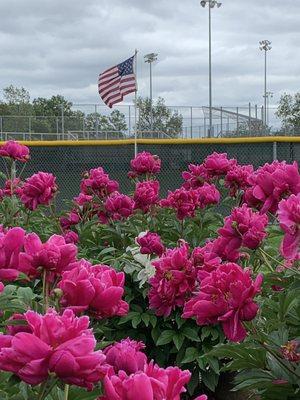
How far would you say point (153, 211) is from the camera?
5.16m

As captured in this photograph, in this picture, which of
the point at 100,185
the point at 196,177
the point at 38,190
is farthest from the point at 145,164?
the point at 38,190

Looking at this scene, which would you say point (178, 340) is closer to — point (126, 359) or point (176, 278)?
point (176, 278)

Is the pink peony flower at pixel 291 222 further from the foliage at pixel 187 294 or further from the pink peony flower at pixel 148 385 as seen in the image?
the pink peony flower at pixel 148 385

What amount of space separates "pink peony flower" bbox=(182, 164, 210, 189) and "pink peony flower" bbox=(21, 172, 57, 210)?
1.05 meters

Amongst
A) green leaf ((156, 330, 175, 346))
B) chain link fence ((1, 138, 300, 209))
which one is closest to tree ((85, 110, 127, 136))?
chain link fence ((1, 138, 300, 209))

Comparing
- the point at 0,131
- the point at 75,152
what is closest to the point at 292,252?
the point at 75,152

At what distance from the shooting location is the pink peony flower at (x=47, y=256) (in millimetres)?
1810

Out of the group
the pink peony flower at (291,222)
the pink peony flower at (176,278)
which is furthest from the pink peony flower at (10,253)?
the pink peony flower at (176,278)

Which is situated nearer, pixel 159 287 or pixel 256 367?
pixel 256 367

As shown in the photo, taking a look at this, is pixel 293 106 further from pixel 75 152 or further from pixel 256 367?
pixel 256 367

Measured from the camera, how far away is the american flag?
427 inches

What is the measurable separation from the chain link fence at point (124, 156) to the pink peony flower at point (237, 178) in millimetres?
7118

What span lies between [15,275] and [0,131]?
29.0m

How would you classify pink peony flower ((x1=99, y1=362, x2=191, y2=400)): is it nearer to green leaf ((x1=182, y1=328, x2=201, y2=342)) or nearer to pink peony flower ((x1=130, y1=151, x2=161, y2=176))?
green leaf ((x1=182, y1=328, x2=201, y2=342))
